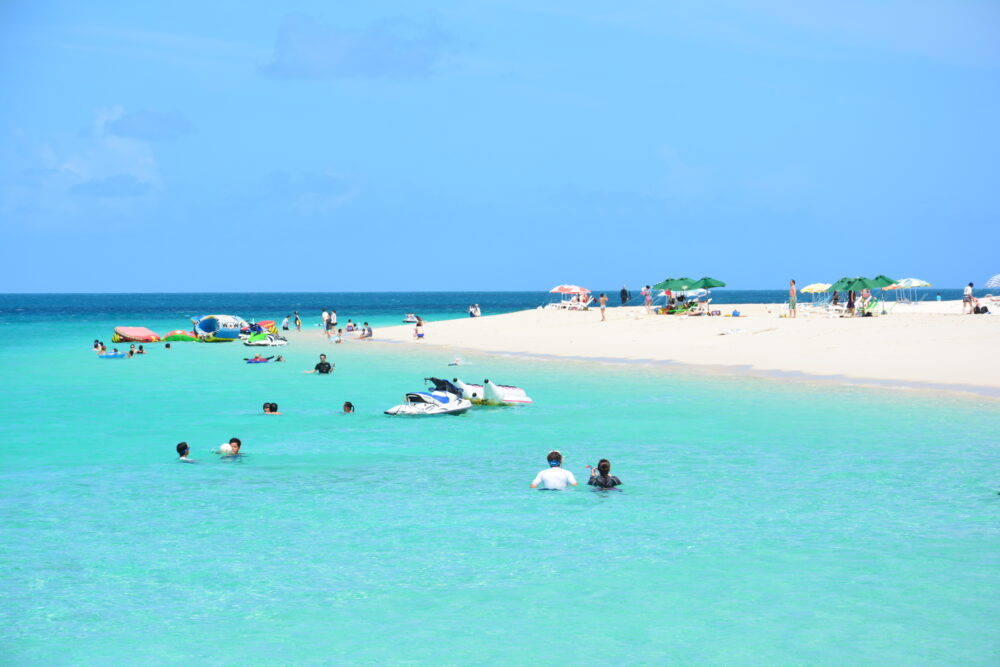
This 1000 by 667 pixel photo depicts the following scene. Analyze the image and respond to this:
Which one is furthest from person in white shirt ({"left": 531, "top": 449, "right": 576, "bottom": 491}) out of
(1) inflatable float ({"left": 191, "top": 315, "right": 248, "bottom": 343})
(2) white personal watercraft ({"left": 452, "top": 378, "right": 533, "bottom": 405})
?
(1) inflatable float ({"left": 191, "top": 315, "right": 248, "bottom": 343})

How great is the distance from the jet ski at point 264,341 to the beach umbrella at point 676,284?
94.5 feet

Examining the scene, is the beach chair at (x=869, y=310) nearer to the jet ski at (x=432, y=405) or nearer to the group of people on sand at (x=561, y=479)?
the jet ski at (x=432, y=405)

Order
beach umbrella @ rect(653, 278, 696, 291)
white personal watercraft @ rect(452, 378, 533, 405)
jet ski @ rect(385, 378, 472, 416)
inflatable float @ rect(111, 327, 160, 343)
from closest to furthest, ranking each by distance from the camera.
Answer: jet ski @ rect(385, 378, 472, 416)
white personal watercraft @ rect(452, 378, 533, 405)
beach umbrella @ rect(653, 278, 696, 291)
inflatable float @ rect(111, 327, 160, 343)

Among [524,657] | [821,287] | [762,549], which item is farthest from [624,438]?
[821,287]

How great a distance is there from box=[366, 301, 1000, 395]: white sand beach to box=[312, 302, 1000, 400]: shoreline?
5 cm

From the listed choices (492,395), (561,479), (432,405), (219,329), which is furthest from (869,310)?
(219,329)

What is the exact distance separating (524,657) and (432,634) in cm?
149

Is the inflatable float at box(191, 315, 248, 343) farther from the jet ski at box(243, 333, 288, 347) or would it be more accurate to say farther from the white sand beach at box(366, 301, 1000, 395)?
the white sand beach at box(366, 301, 1000, 395)

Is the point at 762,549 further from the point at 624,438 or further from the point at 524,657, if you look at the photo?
the point at 624,438

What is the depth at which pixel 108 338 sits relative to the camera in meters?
89.8

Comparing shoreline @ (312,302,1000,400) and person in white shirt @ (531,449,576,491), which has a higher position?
shoreline @ (312,302,1000,400)

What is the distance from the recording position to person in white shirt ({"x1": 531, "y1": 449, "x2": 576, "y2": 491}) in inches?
844

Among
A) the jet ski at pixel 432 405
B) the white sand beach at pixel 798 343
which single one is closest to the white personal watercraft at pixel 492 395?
the jet ski at pixel 432 405

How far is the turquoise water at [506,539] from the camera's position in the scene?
13266 mm
